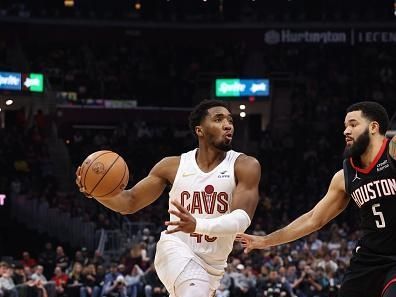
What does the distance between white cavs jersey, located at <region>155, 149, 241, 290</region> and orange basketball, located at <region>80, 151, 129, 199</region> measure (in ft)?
1.54

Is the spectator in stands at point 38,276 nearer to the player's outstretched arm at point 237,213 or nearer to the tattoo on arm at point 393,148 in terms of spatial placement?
the player's outstretched arm at point 237,213

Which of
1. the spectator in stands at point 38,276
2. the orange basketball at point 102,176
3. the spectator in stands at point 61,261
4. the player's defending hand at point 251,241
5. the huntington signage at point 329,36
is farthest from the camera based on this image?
the huntington signage at point 329,36

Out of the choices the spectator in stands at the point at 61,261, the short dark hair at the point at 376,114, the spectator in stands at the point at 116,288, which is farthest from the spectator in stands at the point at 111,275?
the short dark hair at the point at 376,114

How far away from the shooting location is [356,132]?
256 inches

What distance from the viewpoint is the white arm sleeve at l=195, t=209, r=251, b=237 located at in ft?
20.8

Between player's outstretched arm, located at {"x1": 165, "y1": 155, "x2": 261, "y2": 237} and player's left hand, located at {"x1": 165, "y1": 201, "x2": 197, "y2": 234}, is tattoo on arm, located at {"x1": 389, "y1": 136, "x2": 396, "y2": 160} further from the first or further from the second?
player's left hand, located at {"x1": 165, "y1": 201, "x2": 197, "y2": 234}

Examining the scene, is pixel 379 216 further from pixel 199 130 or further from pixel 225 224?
pixel 199 130

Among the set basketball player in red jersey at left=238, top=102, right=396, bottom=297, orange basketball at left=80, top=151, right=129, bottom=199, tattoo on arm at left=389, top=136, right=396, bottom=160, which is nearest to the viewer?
tattoo on arm at left=389, top=136, right=396, bottom=160

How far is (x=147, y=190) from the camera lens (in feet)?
24.2

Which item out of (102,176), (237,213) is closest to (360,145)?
Answer: (237,213)

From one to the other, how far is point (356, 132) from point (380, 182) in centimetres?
44

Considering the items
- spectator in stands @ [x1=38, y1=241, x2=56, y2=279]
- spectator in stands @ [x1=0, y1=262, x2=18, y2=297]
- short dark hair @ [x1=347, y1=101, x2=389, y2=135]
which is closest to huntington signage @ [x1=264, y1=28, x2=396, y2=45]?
spectator in stands @ [x1=38, y1=241, x2=56, y2=279]

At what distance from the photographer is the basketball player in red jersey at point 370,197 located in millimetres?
6262

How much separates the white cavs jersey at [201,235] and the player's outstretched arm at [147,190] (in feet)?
0.73
